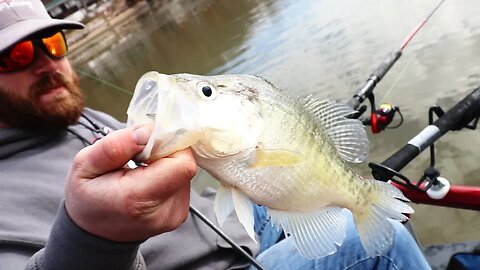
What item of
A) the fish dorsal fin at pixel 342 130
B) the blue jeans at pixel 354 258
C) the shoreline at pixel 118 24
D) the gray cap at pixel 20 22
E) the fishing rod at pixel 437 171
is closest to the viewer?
the fish dorsal fin at pixel 342 130

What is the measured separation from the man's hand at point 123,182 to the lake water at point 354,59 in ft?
2.69

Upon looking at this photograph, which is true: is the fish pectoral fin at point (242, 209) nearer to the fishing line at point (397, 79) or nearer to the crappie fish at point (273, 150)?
the crappie fish at point (273, 150)

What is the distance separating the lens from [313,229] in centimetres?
121

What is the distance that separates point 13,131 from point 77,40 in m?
17.7

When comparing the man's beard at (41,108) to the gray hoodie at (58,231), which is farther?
the man's beard at (41,108)

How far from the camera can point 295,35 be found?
7.48 meters

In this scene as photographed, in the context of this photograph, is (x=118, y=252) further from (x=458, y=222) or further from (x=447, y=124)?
(x=458, y=222)

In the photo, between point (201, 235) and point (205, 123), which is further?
point (201, 235)

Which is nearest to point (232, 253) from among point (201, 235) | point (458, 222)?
point (201, 235)

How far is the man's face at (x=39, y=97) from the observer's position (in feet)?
6.40

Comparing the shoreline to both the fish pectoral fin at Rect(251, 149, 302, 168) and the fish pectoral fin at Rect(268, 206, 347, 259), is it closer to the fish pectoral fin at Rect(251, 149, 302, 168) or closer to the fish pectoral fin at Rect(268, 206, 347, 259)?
the fish pectoral fin at Rect(268, 206, 347, 259)

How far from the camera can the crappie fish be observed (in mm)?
944

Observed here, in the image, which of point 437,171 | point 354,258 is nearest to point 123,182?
point 354,258

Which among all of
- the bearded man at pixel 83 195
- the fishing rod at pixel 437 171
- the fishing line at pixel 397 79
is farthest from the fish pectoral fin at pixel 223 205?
the fishing line at pixel 397 79
